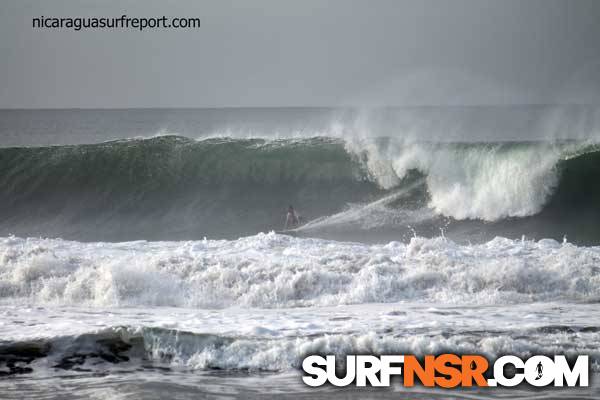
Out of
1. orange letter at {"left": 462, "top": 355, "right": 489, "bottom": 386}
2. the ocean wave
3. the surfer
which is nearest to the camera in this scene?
orange letter at {"left": 462, "top": 355, "right": 489, "bottom": 386}

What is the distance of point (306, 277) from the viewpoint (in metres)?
11.0

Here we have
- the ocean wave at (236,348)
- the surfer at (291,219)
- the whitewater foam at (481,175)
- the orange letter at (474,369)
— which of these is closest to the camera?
the orange letter at (474,369)

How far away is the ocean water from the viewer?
772 centimetres

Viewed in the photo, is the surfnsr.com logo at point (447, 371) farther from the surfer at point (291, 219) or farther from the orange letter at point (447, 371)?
the surfer at point (291, 219)

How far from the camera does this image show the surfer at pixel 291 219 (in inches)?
683

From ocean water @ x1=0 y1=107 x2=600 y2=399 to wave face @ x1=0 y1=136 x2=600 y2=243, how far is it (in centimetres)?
6

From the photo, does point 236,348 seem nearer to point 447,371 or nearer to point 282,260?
point 447,371

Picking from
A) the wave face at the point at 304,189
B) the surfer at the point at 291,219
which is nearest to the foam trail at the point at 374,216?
the wave face at the point at 304,189

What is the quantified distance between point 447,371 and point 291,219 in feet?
34.2

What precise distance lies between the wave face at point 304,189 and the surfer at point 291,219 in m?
0.44

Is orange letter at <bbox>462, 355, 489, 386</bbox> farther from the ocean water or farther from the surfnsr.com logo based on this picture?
the ocean water

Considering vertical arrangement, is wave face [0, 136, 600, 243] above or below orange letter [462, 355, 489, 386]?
above

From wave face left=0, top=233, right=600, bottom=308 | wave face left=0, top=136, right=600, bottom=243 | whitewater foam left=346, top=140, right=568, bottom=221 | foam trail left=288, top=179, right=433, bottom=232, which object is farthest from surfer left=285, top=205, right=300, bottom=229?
wave face left=0, top=233, right=600, bottom=308

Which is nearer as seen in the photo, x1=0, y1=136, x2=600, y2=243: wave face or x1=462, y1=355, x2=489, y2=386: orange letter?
x1=462, y1=355, x2=489, y2=386: orange letter
